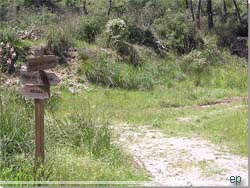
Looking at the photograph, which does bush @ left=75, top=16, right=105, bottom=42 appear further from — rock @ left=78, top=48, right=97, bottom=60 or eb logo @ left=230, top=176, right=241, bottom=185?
eb logo @ left=230, top=176, right=241, bottom=185

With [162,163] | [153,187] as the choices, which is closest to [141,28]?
[162,163]

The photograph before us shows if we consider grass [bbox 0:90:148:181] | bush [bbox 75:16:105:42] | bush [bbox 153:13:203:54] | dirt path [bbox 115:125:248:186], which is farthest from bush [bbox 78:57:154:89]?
grass [bbox 0:90:148:181]

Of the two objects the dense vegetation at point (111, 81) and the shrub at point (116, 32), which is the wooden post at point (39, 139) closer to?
the dense vegetation at point (111, 81)

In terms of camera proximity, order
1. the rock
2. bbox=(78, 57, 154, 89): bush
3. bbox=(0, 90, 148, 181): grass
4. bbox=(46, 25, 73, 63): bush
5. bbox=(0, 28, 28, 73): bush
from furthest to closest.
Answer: the rock < bbox=(46, 25, 73, 63): bush < bbox=(78, 57, 154, 89): bush < bbox=(0, 28, 28, 73): bush < bbox=(0, 90, 148, 181): grass

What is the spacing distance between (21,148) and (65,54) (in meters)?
8.19

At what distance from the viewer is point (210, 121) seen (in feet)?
30.9

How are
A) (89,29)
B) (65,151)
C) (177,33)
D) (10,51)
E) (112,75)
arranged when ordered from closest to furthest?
(65,151) < (10,51) < (112,75) < (89,29) < (177,33)

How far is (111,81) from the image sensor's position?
12938 millimetres

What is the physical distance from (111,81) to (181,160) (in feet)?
20.9

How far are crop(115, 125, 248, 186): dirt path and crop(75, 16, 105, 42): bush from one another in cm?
702

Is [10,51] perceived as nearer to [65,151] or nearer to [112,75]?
[112,75]

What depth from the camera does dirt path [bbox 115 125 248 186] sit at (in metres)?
5.94

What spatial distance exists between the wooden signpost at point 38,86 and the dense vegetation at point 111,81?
0.27 meters

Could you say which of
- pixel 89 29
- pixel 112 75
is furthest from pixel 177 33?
pixel 112 75
